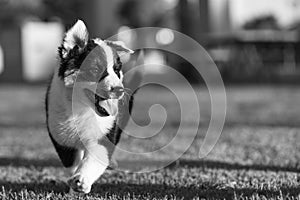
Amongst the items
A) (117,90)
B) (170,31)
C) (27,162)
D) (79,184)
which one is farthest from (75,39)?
(170,31)

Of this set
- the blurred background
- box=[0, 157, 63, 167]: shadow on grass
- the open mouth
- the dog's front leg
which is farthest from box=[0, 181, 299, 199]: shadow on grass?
the blurred background

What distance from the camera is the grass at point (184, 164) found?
13.1 ft

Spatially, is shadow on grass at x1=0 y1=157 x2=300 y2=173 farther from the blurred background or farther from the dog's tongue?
the blurred background

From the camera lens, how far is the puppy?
370 cm

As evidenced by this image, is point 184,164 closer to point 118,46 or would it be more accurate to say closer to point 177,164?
point 177,164

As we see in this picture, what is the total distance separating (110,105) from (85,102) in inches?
6.9

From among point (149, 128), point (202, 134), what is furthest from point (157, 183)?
point (149, 128)

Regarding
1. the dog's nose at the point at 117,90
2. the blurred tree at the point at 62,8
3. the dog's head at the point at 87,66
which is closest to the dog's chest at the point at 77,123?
the dog's head at the point at 87,66

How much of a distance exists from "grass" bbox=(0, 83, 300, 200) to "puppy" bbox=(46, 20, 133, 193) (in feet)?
0.96

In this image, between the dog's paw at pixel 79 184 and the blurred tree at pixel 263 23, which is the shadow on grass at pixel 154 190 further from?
the blurred tree at pixel 263 23

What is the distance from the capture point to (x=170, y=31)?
24.5 m

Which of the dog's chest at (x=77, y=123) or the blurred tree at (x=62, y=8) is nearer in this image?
the dog's chest at (x=77, y=123)

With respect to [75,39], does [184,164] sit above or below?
below

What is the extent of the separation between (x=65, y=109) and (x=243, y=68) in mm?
20337
